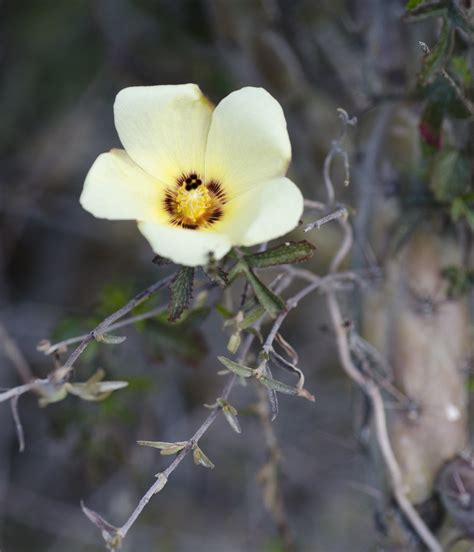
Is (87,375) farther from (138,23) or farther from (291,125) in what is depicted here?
(138,23)

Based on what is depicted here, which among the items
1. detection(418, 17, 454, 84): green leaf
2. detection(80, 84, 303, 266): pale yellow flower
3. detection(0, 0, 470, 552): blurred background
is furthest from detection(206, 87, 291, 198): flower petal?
detection(0, 0, 470, 552): blurred background

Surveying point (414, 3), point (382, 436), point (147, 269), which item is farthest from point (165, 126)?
point (147, 269)

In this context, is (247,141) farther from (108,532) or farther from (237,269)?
(108,532)

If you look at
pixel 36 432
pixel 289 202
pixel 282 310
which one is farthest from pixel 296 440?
pixel 289 202

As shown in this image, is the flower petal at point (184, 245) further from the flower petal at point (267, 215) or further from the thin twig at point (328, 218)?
the thin twig at point (328, 218)

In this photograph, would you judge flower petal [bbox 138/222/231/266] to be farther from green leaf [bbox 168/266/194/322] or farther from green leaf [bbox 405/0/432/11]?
green leaf [bbox 405/0/432/11]

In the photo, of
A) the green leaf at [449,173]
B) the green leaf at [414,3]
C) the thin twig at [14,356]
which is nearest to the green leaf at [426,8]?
the green leaf at [414,3]
